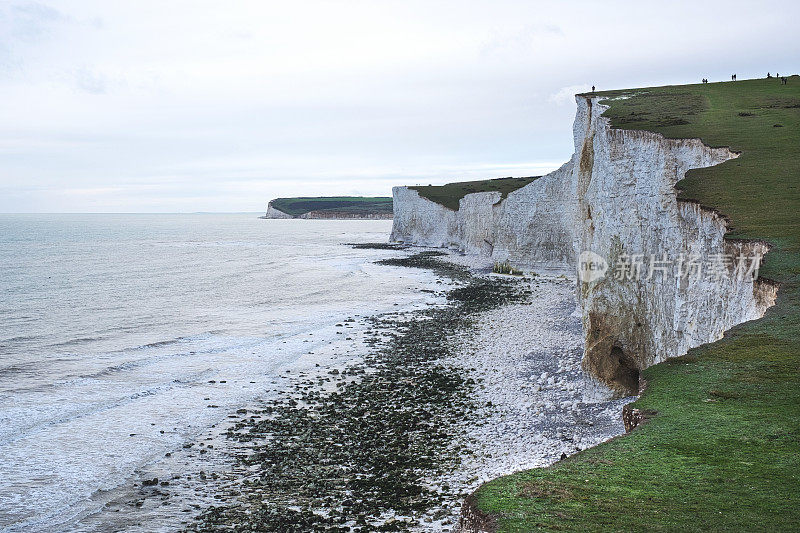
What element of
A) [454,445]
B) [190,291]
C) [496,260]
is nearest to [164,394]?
[454,445]

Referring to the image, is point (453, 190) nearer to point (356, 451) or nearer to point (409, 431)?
point (409, 431)

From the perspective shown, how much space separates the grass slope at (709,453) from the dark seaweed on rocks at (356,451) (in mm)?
5632

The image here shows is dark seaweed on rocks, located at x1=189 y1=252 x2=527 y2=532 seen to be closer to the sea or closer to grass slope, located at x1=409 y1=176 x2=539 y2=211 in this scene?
the sea

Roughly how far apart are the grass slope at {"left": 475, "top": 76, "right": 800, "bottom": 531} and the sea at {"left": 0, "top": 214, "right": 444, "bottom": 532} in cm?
1113

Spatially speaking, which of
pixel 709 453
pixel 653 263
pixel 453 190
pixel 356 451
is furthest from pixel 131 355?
pixel 453 190

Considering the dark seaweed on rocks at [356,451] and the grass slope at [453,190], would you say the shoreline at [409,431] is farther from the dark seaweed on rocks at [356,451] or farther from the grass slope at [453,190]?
the grass slope at [453,190]

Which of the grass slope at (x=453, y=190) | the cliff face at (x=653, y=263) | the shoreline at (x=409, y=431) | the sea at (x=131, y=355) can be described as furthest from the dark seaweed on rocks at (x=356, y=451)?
the grass slope at (x=453, y=190)

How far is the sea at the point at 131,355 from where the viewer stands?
1703 centimetres

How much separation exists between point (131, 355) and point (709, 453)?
28120 mm

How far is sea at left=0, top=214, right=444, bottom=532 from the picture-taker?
671 inches

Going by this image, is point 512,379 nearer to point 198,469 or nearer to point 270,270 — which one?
point 198,469

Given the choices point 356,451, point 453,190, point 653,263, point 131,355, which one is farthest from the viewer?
point 453,190

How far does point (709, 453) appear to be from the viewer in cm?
837

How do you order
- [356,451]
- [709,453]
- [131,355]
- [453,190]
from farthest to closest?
[453,190] → [131,355] → [356,451] → [709,453]
